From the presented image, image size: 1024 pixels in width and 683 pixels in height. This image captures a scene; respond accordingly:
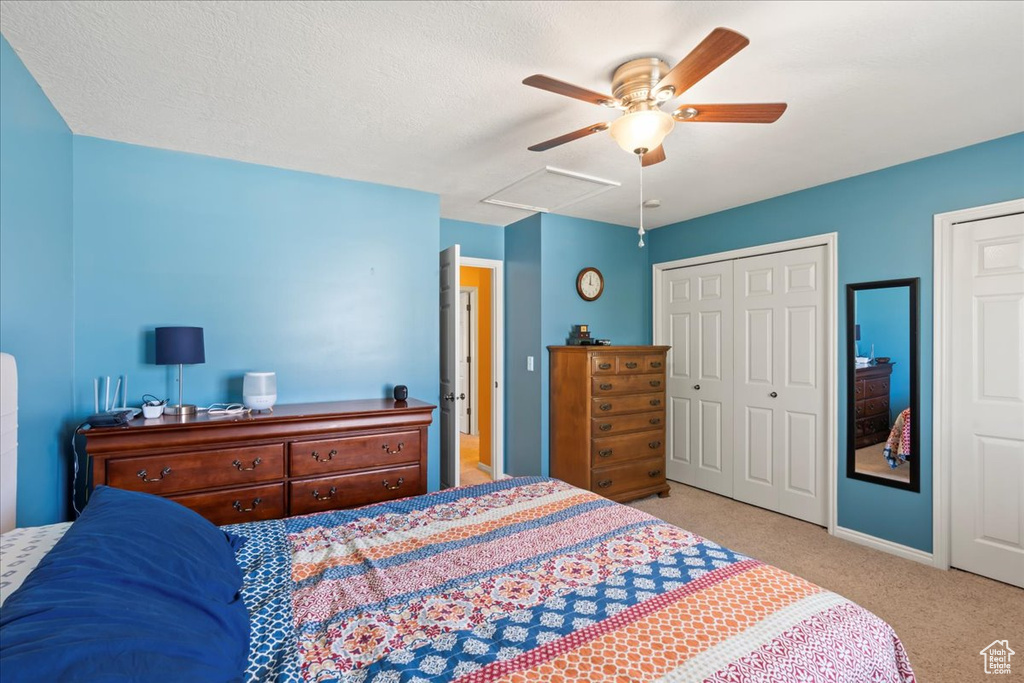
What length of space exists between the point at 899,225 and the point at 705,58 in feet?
8.05

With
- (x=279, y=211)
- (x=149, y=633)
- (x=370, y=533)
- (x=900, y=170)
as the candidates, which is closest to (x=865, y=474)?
(x=900, y=170)

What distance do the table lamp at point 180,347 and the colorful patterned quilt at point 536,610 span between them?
48.7 inches

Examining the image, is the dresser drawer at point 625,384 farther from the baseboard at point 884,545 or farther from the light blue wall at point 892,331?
the baseboard at point 884,545

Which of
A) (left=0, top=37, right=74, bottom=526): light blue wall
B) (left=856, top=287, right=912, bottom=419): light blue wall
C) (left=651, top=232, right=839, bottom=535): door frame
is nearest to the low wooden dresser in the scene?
(left=0, top=37, right=74, bottom=526): light blue wall

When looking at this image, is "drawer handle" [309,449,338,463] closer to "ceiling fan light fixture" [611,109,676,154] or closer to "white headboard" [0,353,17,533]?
"white headboard" [0,353,17,533]

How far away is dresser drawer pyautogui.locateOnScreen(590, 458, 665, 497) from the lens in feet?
12.3

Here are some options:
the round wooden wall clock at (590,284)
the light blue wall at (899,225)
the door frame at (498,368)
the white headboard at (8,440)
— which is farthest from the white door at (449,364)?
the light blue wall at (899,225)

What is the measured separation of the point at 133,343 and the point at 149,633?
8.06 feet

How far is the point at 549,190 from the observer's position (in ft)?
11.5

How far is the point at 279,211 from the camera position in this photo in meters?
3.05

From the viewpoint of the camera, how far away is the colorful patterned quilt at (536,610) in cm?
103

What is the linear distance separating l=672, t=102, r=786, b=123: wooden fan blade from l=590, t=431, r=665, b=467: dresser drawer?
2530 millimetres

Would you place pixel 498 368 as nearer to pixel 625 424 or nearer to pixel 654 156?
pixel 625 424

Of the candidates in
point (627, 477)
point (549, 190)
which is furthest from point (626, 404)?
point (549, 190)
